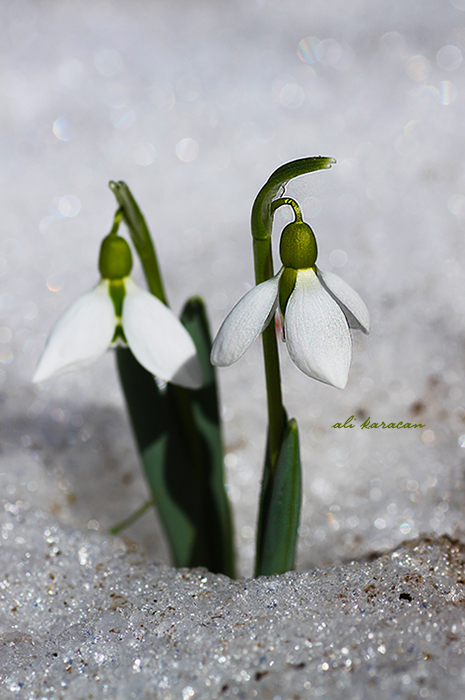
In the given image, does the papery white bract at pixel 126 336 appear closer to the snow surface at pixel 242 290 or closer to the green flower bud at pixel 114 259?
the green flower bud at pixel 114 259

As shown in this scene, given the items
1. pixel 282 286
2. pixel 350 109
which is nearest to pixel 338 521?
pixel 282 286

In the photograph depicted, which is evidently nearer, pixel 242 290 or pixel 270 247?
pixel 270 247

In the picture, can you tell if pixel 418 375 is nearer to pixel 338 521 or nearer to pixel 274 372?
pixel 338 521

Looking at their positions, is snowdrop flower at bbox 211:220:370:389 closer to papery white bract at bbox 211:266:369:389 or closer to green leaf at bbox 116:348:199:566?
papery white bract at bbox 211:266:369:389

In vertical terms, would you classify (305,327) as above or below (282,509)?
above

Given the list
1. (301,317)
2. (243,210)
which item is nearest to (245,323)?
(301,317)

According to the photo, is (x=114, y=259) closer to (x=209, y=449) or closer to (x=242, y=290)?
(x=209, y=449)
